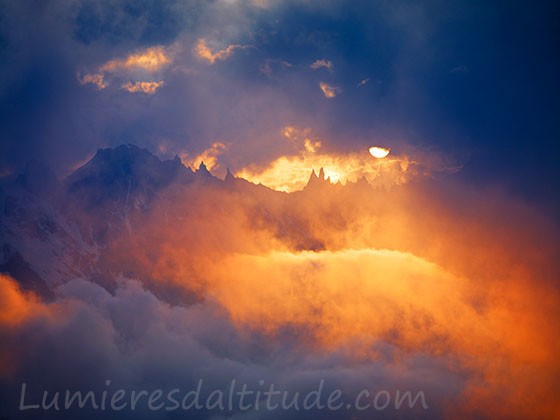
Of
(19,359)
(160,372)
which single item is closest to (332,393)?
(160,372)

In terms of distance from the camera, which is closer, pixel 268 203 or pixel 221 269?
pixel 221 269

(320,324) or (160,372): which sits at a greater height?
(320,324)

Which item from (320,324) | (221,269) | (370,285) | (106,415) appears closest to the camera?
(106,415)

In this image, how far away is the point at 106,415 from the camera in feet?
311

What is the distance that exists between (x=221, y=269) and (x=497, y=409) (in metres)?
85.0

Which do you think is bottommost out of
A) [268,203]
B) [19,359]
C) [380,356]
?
[19,359]

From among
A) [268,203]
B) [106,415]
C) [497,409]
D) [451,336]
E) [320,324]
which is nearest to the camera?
[497,409]

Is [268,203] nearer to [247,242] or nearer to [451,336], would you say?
[247,242]

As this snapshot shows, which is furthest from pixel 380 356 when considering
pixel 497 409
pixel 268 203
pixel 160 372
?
Result: pixel 268 203

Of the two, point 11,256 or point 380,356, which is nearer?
point 380,356

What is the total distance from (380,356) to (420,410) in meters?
19.2

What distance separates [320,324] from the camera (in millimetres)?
114938

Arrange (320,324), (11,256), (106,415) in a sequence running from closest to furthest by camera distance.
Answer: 1. (106,415)
2. (320,324)
3. (11,256)

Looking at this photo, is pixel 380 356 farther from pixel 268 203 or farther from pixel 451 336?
pixel 268 203
